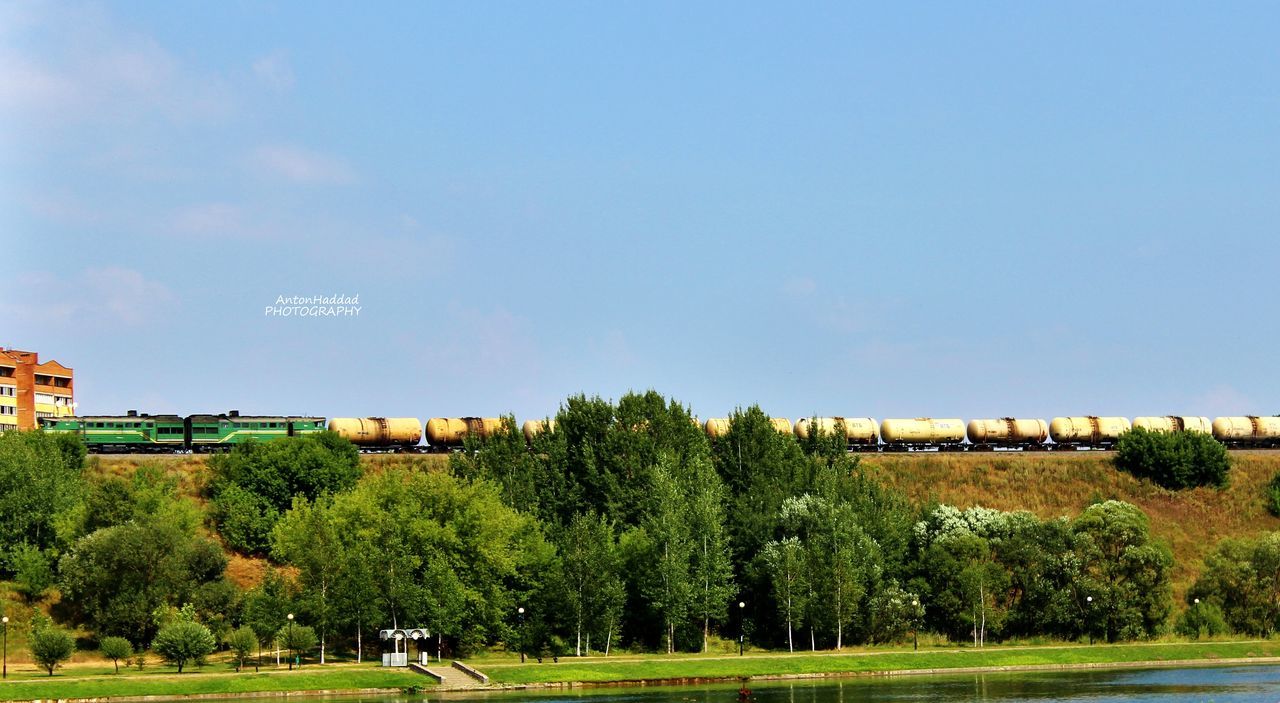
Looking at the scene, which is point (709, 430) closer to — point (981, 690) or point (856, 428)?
point (856, 428)

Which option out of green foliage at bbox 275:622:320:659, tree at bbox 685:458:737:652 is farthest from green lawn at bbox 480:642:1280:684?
green foliage at bbox 275:622:320:659

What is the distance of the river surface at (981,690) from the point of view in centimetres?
7181

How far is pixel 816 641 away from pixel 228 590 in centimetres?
3674

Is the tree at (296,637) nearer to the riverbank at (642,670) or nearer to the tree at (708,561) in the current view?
the riverbank at (642,670)

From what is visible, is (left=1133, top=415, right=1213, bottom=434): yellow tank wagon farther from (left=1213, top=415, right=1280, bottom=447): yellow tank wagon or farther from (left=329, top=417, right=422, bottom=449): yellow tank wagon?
(left=329, top=417, right=422, bottom=449): yellow tank wagon

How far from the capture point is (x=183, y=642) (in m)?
81.2

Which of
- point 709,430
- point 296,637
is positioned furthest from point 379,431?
point 296,637

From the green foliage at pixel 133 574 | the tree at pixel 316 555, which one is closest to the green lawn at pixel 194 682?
the tree at pixel 316 555

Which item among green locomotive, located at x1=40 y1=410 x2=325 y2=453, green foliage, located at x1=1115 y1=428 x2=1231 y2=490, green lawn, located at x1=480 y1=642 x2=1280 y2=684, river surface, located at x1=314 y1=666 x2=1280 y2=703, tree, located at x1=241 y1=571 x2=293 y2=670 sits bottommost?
river surface, located at x1=314 y1=666 x2=1280 y2=703

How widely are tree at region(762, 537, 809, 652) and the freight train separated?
70.3 ft

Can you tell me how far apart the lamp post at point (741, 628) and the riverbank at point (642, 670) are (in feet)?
4.90

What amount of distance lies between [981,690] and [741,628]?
19927mm

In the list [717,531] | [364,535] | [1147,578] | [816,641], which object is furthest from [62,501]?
[1147,578]

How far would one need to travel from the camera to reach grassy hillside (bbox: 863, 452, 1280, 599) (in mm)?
121188
